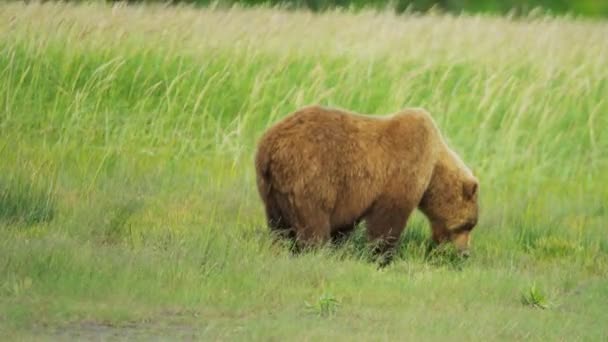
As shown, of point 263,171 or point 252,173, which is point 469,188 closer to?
point 263,171

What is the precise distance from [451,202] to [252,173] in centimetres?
204

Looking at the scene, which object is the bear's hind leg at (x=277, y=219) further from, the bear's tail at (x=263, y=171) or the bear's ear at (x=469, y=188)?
the bear's ear at (x=469, y=188)

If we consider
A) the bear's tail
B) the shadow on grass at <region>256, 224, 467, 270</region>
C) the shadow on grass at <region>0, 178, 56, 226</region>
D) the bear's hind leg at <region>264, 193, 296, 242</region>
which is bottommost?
the shadow on grass at <region>256, 224, 467, 270</region>

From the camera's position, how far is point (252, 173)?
980cm

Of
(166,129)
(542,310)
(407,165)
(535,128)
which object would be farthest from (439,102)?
(542,310)

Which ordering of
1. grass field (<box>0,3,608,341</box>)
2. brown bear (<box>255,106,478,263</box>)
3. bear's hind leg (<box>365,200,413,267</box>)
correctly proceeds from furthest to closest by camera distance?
bear's hind leg (<box>365,200,413,267</box>) → brown bear (<box>255,106,478,263</box>) → grass field (<box>0,3,608,341</box>)

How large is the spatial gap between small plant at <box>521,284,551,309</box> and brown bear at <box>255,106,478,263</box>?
936 millimetres

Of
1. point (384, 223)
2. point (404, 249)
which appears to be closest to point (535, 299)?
point (384, 223)

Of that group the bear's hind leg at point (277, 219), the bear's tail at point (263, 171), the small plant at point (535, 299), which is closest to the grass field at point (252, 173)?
the small plant at point (535, 299)

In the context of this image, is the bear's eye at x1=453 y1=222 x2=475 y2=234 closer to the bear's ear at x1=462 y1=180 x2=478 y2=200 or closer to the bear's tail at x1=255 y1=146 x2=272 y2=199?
the bear's ear at x1=462 y1=180 x2=478 y2=200

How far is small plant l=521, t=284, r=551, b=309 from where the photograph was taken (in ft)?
23.0

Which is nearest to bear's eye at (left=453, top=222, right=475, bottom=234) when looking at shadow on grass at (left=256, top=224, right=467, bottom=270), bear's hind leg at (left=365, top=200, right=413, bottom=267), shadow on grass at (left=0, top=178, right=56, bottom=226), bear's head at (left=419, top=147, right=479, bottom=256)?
bear's head at (left=419, top=147, right=479, bottom=256)

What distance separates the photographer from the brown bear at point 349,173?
7379 millimetres

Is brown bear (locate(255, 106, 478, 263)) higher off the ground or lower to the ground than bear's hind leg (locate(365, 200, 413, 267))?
higher
